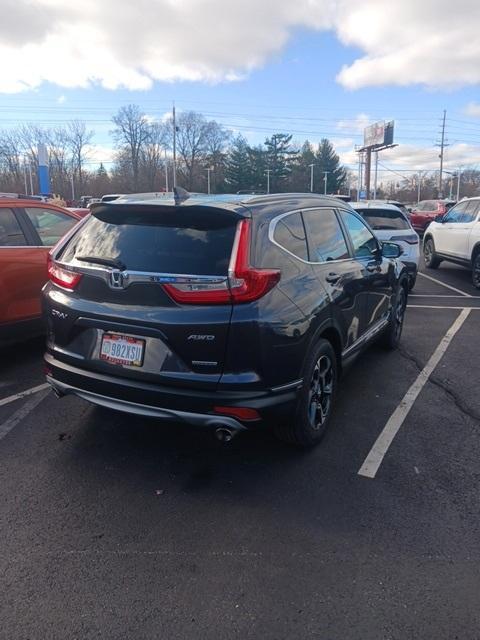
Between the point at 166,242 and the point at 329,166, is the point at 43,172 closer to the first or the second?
the point at 166,242

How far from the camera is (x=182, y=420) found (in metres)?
2.98

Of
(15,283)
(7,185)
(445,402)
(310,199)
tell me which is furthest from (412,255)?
(7,185)

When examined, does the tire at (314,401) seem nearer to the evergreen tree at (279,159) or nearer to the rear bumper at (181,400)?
the rear bumper at (181,400)

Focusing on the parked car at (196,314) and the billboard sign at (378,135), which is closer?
the parked car at (196,314)

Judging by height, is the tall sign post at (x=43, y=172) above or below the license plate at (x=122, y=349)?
above

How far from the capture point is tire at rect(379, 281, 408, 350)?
5.86 metres

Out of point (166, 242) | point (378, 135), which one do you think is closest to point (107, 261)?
point (166, 242)

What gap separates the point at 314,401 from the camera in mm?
3619

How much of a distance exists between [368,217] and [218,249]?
7.40 m

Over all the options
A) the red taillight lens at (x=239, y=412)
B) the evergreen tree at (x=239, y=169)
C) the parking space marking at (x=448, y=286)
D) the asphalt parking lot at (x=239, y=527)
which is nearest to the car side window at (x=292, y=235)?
the red taillight lens at (x=239, y=412)

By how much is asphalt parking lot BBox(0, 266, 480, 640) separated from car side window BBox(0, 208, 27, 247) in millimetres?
1696

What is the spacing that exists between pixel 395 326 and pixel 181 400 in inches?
151

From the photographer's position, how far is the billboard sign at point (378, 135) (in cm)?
6222

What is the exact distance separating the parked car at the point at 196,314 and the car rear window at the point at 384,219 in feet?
21.1
